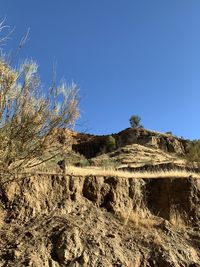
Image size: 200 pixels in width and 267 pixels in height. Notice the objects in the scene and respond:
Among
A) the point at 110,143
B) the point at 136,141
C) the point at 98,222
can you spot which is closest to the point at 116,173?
the point at 98,222

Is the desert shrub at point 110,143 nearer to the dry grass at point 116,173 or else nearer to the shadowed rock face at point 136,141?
the shadowed rock face at point 136,141

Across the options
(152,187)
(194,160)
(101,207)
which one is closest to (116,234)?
(101,207)

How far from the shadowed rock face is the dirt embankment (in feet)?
115

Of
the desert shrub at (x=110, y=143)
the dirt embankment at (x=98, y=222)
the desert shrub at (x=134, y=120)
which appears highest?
the desert shrub at (x=134, y=120)

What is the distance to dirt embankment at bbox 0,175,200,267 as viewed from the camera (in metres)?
14.8

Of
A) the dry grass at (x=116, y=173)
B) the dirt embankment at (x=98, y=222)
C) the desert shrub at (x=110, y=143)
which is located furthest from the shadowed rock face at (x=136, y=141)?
the dirt embankment at (x=98, y=222)

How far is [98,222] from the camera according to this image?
1719 cm

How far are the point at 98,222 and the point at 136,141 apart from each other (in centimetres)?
4429

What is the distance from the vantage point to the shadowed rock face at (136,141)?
58844 millimetres

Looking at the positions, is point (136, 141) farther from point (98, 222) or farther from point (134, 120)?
point (98, 222)

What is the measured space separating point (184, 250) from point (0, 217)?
6626 millimetres

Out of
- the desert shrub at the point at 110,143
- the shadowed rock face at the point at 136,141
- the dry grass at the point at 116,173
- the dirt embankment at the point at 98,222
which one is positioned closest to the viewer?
the dirt embankment at the point at 98,222

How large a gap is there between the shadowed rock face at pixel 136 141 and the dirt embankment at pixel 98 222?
115 feet

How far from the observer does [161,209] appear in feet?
67.1
